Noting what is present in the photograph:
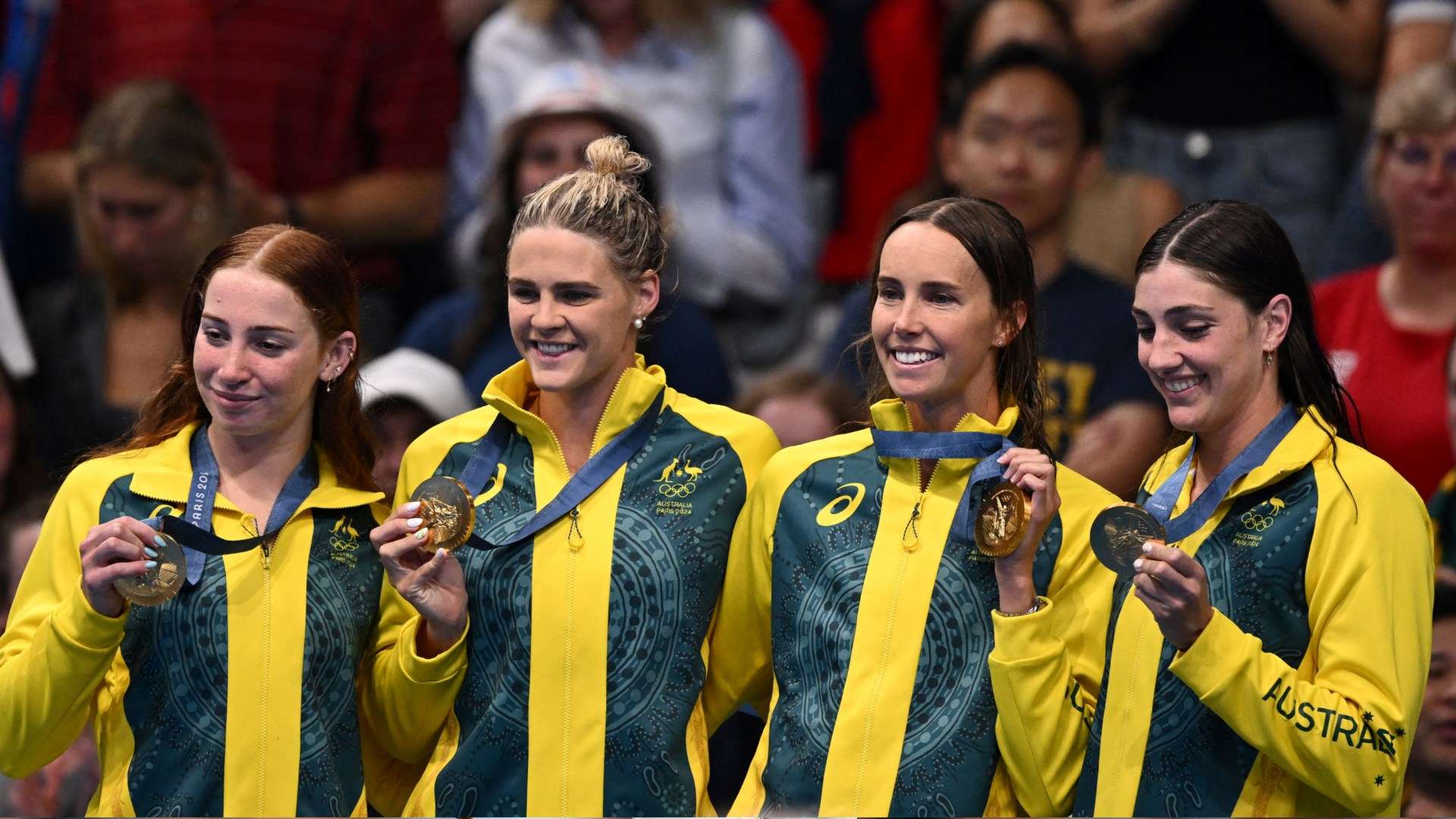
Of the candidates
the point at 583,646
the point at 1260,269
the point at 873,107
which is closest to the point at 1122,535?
the point at 1260,269

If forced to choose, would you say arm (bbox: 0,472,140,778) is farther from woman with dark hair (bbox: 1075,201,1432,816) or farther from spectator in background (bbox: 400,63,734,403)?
spectator in background (bbox: 400,63,734,403)

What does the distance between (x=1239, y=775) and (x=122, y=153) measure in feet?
14.1

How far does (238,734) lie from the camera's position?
14.8ft

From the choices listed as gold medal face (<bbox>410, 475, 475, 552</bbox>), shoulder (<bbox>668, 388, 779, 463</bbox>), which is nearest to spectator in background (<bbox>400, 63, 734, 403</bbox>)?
shoulder (<bbox>668, 388, 779, 463</bbox>)

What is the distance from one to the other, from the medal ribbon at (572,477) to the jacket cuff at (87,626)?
0.74 metres

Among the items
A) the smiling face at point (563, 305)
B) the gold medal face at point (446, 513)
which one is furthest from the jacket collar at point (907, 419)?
the gold medal face at point (446, 513)

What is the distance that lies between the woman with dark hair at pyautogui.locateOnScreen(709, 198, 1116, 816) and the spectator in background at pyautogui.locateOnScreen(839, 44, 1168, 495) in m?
1.24

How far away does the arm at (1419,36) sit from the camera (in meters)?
7.50

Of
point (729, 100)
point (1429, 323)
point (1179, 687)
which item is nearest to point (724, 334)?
point (729, 100)

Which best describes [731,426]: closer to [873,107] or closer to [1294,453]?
[1294,453]

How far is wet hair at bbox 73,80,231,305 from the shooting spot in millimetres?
7027

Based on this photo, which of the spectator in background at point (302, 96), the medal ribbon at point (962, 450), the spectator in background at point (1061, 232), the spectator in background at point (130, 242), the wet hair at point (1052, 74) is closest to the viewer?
the medal ribbon at point (962, 450)

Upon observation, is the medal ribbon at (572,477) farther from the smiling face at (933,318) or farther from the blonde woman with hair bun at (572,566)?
the smiling face at (933,318)

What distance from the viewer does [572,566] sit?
4.64m
